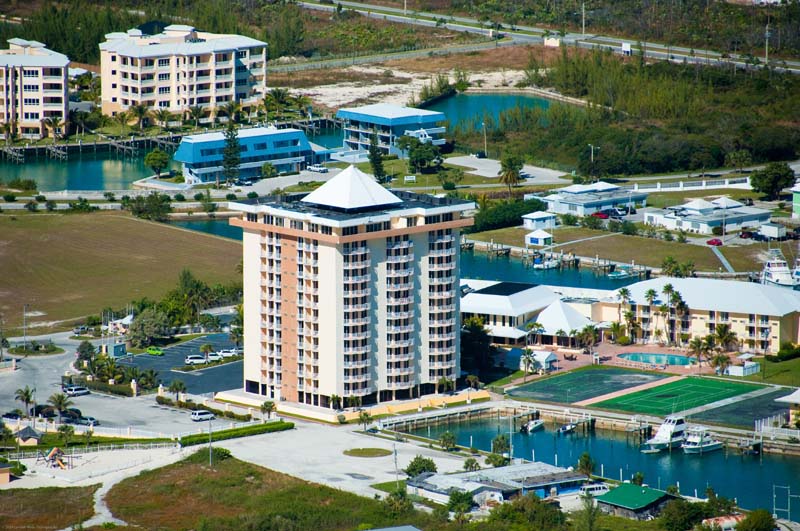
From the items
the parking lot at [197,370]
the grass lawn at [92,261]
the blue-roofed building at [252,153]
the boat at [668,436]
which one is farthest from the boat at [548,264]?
the boat at [668,436]

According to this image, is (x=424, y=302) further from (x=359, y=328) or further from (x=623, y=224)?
(x=623, y=224)

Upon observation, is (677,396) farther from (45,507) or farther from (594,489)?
(45,507)

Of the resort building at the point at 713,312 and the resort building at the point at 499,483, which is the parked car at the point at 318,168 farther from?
the resort building at the point at 499,483

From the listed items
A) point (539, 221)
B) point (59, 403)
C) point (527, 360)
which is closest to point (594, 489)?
point (527, 360)

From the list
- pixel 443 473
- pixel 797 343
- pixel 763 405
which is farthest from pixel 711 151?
pixel 443 473

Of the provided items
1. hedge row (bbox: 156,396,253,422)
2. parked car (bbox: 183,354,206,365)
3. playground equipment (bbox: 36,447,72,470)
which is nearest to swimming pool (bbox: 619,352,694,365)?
parked car (bbox: 183,354,206,365)
